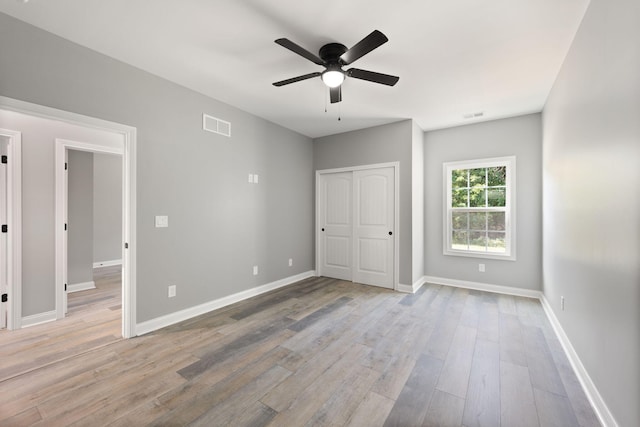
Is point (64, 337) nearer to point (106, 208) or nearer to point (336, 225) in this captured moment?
point (336, 225)

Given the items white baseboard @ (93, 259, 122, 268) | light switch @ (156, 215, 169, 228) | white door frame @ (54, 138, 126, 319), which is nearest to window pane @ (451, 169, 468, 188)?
light switch @ (156, 215, 169, 228)

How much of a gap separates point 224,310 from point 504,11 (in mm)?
4116

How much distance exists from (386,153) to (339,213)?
1412mm

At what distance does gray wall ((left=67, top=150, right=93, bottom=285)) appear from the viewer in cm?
420

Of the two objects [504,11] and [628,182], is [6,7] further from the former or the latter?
[628,182]

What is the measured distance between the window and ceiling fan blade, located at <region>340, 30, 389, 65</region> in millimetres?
3222

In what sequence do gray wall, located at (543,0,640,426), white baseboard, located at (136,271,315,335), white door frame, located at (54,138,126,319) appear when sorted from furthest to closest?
white door frame, located at (54,138,126,319)
white baseboard, located at (136,271,315,335)
gray wall, located at (543,0,640,426)

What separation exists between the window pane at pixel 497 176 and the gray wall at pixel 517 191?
0.19 metres

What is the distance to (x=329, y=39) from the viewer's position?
230 cm

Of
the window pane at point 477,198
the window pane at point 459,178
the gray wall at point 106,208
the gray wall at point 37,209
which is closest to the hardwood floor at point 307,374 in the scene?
the gray wall at point 37,209

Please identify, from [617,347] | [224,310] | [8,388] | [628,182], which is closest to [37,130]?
[8,388]

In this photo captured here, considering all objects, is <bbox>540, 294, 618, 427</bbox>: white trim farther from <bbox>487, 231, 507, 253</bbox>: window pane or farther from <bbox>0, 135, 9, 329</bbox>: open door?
<bbox>0, 135, 9, 329</bbox>: open door

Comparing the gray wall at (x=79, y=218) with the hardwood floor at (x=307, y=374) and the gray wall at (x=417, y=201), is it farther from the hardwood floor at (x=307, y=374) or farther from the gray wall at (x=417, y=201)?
the gray wall at (x=417, y=201)

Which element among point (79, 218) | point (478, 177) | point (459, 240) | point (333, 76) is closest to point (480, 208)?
point (478, 177)
